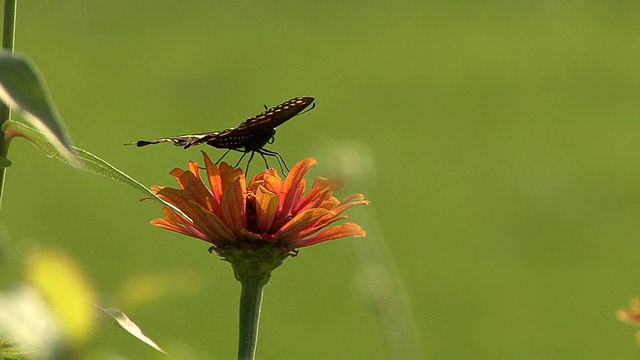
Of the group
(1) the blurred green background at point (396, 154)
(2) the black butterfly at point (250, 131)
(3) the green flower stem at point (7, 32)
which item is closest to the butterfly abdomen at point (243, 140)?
(2) the black butterfly at point (250, 131)

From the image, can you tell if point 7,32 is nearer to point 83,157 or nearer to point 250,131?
point 83,157

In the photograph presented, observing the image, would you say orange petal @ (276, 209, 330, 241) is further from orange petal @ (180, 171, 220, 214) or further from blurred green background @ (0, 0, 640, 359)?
blurred green background @ (0, 0, 640, 359)

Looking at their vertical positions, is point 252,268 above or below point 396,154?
below

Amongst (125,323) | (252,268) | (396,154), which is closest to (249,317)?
(252,268)

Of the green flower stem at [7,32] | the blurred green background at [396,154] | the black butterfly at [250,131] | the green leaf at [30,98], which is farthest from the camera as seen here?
the blurred green background at [396,154]

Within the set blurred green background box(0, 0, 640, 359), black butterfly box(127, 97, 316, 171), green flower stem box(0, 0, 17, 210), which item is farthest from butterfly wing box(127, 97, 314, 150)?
blurred green background box(0, 0, 640, 359)

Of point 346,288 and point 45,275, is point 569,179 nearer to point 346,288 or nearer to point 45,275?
point 346,288

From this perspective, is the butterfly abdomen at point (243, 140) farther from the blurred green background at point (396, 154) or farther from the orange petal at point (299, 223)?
the blurred green background at point (396, 154)
